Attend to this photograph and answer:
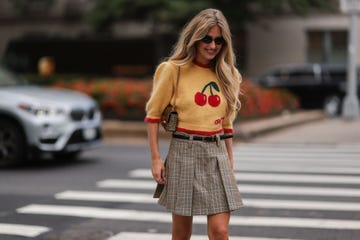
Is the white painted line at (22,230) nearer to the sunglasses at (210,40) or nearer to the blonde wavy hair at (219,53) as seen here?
the blonde wavy hair at (219,53)

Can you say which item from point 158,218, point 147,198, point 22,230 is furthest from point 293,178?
point 22,230

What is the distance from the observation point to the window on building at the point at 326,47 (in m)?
33.2

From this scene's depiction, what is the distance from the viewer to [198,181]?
4.70 meters

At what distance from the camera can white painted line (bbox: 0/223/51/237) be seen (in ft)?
23.1

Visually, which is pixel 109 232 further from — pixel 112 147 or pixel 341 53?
pixel 341 53

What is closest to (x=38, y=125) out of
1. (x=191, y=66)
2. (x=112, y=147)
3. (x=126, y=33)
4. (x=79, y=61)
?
(x=112, y=147)

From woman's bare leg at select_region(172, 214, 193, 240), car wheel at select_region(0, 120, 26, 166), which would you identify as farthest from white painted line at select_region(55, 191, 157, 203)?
woman's bare leg at select_region(172, 214, 193, 240)

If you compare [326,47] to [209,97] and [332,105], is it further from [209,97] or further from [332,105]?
[209,97]

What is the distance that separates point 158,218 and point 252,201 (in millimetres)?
1388

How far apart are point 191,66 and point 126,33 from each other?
99.7ft

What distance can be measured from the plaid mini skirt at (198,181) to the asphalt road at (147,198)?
6.76 ft

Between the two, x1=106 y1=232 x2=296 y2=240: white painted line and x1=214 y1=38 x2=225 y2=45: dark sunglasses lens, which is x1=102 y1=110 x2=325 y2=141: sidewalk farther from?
x1=214 y1=38 x2=225 y2=45: dark sunglasses lens

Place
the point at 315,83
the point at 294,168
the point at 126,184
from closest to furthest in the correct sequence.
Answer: the point at 126,184 < the point at 294,168 < the point at 315,83

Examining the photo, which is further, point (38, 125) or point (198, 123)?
point (38, 125)
